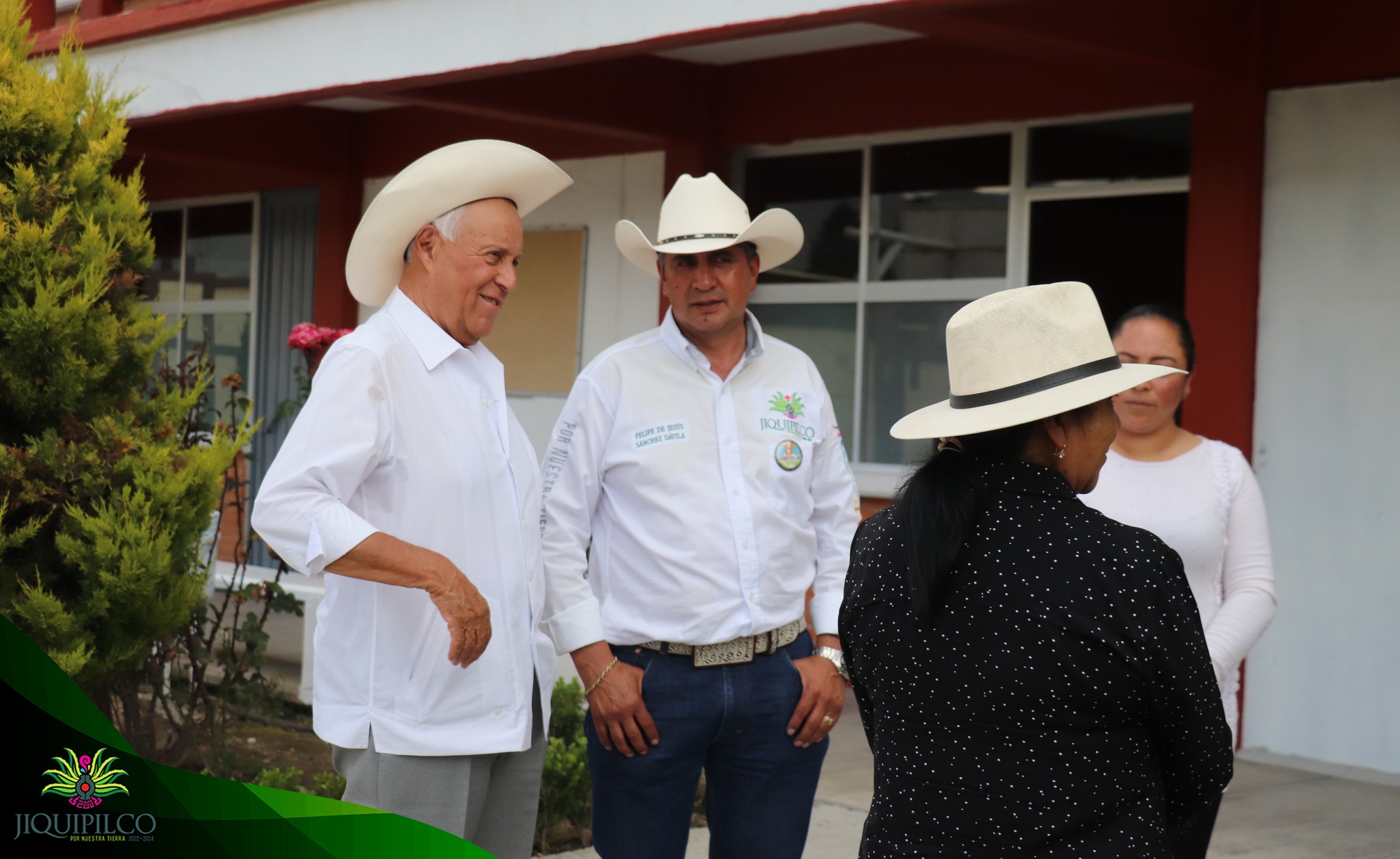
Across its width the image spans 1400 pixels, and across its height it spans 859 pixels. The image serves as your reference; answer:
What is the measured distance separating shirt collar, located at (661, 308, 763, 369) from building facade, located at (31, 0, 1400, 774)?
2.24m

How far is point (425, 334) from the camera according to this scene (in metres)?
2.72

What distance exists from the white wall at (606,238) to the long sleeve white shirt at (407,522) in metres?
5.89

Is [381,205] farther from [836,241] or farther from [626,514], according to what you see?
[836,241]

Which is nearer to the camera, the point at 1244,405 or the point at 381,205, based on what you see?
the point at 381,205

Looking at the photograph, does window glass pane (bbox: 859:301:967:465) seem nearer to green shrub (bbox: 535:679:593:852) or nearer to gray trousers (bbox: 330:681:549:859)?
green shrub (bbox: 535:679:593:852)

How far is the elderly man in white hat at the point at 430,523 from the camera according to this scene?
2.49 metres

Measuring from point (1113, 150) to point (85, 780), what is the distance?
18.0 ft

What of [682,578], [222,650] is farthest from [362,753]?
[222,650]

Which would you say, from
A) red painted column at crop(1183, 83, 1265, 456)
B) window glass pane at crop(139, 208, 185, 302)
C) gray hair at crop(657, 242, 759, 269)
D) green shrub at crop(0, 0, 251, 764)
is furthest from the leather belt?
window glass pane at crop(139, 208, 185, 302)

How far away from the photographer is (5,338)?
412cm

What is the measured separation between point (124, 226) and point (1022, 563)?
3.37 m

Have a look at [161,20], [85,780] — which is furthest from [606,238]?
[85,780]

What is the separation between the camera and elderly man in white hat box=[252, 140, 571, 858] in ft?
8.18

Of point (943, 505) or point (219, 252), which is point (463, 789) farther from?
point (219, 252)
